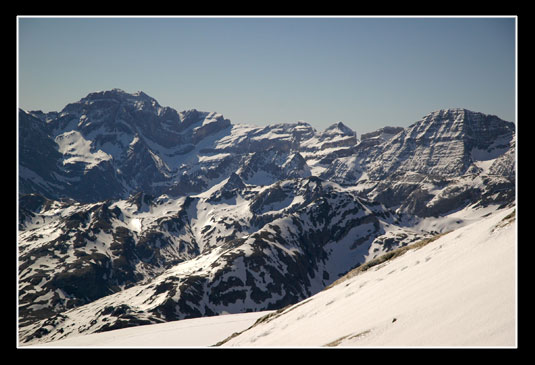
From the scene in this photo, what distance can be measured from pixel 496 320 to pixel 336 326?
9.16 meters

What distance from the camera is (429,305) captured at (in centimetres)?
2097

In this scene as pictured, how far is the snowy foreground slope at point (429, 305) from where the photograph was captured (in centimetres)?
1780

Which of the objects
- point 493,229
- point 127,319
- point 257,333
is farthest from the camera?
point 127,319

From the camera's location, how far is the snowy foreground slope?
17797 millimetres

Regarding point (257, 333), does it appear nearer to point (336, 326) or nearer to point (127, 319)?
point (336, 326)
